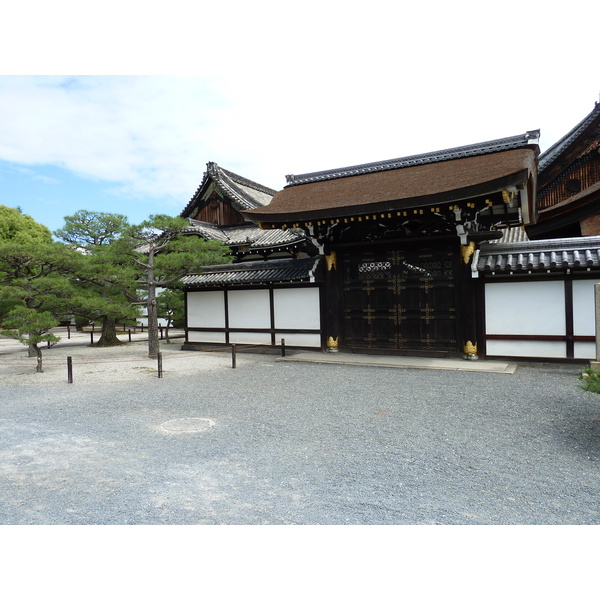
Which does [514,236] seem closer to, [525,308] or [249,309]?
[525,308]

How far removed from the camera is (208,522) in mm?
3020

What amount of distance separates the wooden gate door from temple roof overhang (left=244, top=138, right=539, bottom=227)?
5.20ft

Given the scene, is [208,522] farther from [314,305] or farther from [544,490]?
[314,305]

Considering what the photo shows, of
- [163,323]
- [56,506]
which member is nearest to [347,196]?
[56,506]

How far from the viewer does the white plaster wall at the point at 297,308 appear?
38.5 feet

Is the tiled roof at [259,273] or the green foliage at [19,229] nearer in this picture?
the tiled roof at [259,273]

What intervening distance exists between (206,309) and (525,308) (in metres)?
9.52

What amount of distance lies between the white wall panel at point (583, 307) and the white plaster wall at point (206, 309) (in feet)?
31.9

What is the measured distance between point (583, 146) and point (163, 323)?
23.1m

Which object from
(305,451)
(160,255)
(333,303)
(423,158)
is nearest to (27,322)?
(160,255)

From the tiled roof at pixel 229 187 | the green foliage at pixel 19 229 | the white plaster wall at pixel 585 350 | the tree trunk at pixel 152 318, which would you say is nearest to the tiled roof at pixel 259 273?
the tree trunk at pixel 152 318

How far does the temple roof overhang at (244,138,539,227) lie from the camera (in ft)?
Result: 27.6

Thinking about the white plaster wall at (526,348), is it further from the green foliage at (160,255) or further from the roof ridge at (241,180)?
the roof ridge at (241,180)

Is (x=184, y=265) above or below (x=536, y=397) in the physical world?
above
